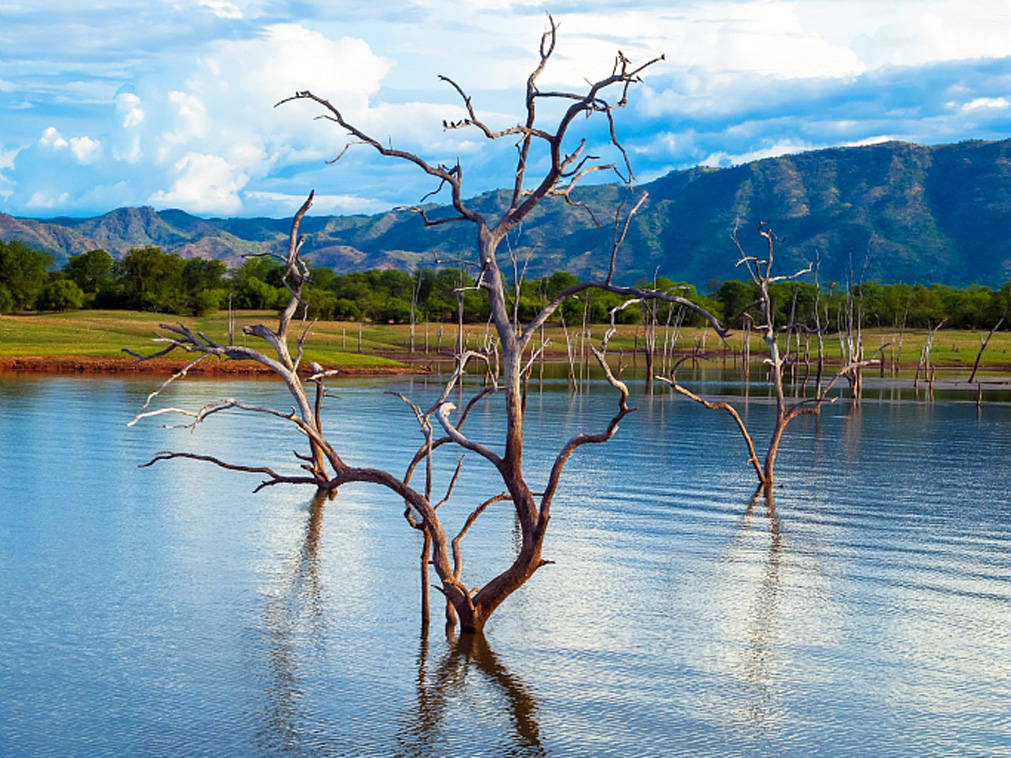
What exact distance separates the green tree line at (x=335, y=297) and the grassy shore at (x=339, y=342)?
4.30 metres

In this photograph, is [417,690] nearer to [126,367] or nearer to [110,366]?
[126,367]

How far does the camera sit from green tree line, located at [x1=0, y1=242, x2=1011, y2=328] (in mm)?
141250

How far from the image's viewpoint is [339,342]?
116 metres

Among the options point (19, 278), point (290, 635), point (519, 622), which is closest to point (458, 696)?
point (519, 622)

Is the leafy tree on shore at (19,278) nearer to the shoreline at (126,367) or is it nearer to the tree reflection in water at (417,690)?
the shoreline at (126,367)

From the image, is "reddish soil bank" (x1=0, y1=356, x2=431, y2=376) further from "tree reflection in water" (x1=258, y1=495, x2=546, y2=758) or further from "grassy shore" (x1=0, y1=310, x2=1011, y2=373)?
"tree reflection in water" (x1=258, y1=495, x2=546, y2=758)

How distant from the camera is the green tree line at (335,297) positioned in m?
141

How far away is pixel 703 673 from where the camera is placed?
14867 millimetres

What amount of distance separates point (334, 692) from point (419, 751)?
2.10 metres

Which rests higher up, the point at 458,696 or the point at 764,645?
the point at 764,645

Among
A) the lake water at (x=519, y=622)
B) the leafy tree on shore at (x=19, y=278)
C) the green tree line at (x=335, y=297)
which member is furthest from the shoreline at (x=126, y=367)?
the leafy tree on shore at (x=19, y=278)

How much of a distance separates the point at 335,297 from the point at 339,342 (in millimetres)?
46868

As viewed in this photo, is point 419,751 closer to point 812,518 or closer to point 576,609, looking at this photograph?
point 576,609

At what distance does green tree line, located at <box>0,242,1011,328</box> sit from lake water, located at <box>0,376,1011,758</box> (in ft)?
333
